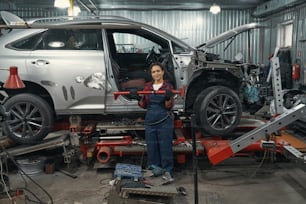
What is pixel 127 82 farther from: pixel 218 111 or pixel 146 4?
pixel 146 4

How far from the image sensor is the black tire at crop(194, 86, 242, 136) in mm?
4707

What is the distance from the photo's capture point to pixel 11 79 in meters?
3.34

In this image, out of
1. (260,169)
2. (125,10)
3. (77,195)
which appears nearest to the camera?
(77,195)

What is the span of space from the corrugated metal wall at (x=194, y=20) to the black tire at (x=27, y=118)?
7.32 metres

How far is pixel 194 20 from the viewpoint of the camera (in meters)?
11.3

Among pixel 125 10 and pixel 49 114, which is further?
pixel 125 10

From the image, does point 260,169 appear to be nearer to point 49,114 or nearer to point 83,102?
point 83,102

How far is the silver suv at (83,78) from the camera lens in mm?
4625

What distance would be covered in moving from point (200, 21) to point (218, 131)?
7365 mm

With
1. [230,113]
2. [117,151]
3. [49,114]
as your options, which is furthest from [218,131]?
[49,114]

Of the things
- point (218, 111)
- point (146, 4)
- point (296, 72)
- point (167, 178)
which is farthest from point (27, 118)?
point (146, 4)

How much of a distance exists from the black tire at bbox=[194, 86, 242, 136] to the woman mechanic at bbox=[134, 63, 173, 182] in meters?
0.69

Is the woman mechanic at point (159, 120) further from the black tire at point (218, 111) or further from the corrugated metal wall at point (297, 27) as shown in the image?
the corrugated metal wall at point (297, 27)

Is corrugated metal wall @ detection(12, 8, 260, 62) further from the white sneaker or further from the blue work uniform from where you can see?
the white sneaker
